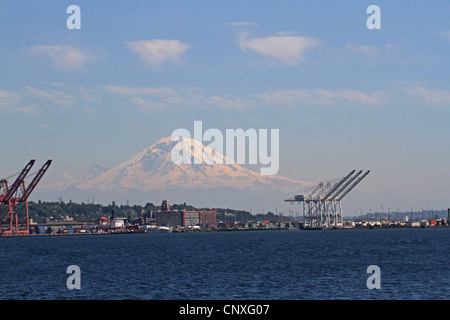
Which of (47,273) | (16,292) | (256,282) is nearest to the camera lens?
(16,292)

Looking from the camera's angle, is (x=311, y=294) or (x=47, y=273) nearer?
(x=311, y=294)

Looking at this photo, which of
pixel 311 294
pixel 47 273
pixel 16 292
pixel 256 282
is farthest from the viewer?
pixel 47 273

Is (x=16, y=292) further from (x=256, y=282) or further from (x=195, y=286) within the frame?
(x=256, y=282)
